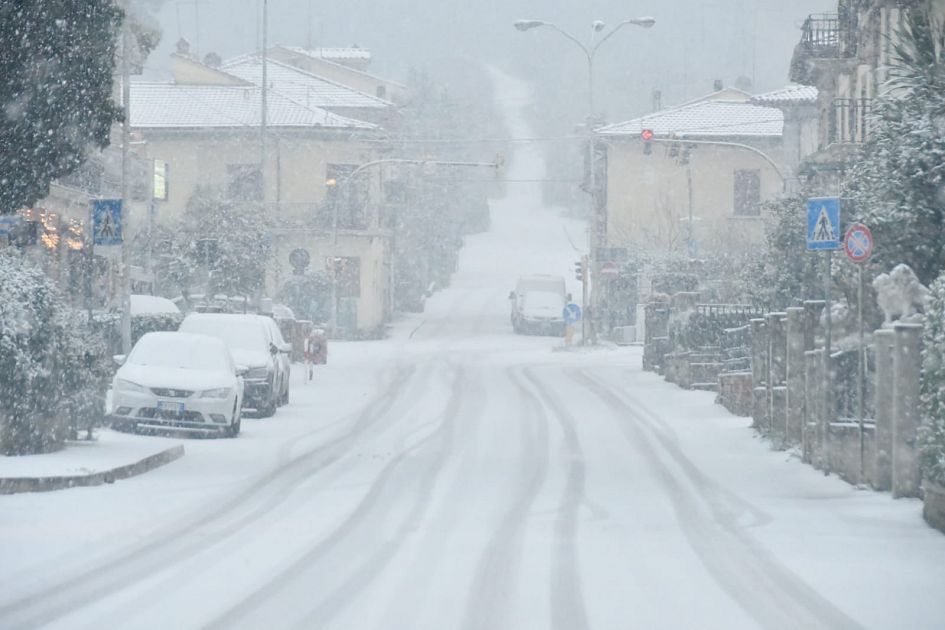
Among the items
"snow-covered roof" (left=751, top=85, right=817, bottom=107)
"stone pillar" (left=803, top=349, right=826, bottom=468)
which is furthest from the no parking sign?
"snow-covered roof" (left=751, top=85, right=817, bottom=107)

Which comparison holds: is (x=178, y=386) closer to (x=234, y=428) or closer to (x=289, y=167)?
(x=234, y=428)

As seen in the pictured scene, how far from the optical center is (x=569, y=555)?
1197 centimetres

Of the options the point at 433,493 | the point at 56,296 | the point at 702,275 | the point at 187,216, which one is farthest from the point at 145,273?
the point at 433,493

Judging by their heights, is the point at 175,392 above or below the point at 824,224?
below

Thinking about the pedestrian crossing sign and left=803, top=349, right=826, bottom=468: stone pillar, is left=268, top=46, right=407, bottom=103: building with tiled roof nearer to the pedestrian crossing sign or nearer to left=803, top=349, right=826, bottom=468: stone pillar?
left=803, top=349, right=826, bottom=468: stone pillar

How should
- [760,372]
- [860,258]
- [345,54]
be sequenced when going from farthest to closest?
[345,54] → [760,372] → [860,258]

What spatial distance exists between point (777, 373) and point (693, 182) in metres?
49.6

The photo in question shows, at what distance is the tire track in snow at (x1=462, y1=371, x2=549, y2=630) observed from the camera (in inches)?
374

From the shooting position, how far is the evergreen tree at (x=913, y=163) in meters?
18.0

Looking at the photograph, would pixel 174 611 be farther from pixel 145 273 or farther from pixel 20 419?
pixel 145 273

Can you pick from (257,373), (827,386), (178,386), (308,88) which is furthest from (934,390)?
(308,88)

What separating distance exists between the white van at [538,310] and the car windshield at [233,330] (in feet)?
125

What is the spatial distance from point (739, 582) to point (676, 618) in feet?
4.91

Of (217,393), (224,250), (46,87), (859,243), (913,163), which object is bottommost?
(217,393)
